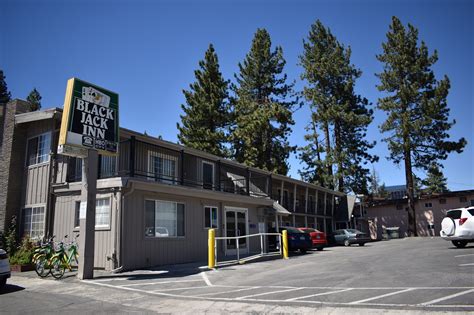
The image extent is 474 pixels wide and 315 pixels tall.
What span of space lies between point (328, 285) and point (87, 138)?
26.7 ft

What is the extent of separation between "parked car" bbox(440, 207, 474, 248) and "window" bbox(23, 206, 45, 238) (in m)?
16.8

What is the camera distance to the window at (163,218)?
1481 centimetres

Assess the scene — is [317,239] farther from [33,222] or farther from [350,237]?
[33,222]

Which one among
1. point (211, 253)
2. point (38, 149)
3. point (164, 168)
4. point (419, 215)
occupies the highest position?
point (38, 149)

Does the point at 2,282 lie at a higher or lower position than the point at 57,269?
lower

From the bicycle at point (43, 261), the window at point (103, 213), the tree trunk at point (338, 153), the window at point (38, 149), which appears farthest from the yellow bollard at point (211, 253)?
the tree trunk at point (338, 153)

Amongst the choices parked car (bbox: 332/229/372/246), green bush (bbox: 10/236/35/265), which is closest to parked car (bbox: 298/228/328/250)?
parked car (bbox: 332/229/372/246)

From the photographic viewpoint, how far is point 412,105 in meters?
42.5

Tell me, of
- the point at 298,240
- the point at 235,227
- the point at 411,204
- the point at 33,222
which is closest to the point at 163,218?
the point at 33,222

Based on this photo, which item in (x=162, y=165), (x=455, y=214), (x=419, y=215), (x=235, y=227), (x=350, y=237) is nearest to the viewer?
(x=455, y=214)

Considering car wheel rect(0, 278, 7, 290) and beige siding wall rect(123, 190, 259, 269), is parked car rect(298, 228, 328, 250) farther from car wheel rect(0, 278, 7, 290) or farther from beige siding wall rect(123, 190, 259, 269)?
car wheel rect(0, 278, 7, 290)

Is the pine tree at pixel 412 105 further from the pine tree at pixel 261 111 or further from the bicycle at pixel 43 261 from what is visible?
the bicycle at pixel 43 261

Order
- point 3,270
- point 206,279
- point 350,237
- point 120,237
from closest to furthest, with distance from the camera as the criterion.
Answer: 1. point 3,270
2. point 206,279
3. point 120,237
4. point 350,237

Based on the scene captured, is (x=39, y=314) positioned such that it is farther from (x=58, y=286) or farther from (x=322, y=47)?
(x=322, y=47)
